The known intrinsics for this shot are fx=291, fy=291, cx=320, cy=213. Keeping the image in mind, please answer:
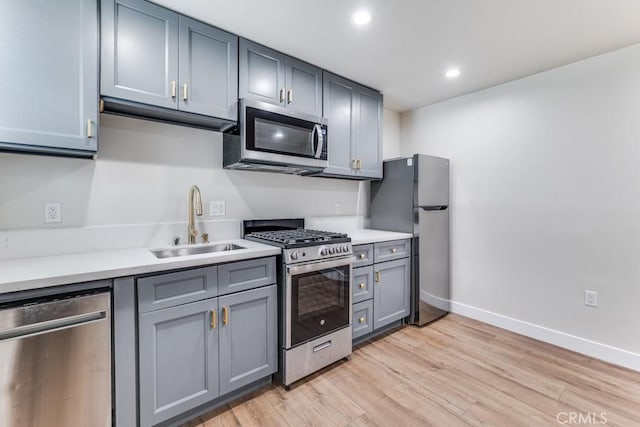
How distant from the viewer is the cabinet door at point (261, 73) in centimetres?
211

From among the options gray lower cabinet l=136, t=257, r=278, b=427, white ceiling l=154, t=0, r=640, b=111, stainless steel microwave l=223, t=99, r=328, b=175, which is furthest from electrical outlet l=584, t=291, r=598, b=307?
gray lower cabinet l=136, t=257, r=278, b=427

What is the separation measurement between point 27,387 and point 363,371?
1.86 meters

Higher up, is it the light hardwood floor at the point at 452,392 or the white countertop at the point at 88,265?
the white countertop at the point at 88,265

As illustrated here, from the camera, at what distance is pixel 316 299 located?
81.9 inches

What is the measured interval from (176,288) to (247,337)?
548 mm

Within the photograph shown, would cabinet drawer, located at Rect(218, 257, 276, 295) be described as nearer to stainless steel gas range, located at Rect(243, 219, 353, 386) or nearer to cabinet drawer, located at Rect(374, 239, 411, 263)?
stainless steel gas range, located at Rect(243, 219, 353, 386)

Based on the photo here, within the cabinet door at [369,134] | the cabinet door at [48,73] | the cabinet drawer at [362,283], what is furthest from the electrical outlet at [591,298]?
the cabinet door at [48,73]

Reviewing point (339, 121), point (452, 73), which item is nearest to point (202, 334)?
point (339, 121)

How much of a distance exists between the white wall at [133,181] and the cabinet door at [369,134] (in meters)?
0.89

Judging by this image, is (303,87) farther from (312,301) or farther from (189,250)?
(312,301)

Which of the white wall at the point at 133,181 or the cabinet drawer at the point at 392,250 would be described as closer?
the white wall at the point at 133,181

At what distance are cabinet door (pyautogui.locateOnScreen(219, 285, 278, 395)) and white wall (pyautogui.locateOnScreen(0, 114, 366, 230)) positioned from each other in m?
0.81

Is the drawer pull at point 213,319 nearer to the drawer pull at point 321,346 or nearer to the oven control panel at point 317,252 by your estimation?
the oven control panel at point 317,252

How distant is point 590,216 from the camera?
2.39 metres
